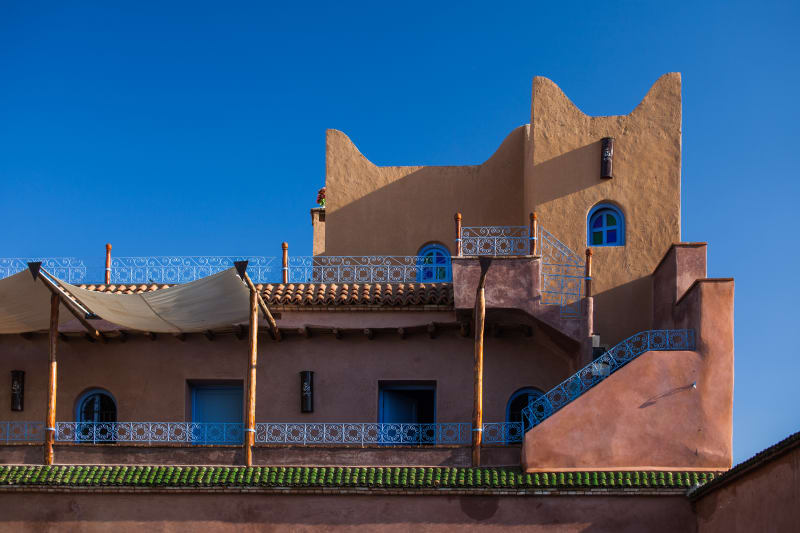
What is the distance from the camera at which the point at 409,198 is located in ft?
75.7

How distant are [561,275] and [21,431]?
32.5ft

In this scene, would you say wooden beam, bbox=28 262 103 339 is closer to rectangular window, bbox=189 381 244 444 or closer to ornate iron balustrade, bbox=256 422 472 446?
rectangular window, bbox=189 381 244 444

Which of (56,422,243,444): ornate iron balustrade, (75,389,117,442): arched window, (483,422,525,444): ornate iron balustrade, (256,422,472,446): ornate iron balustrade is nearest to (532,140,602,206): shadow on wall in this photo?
(483,422,525,444): ornate iron balustrade

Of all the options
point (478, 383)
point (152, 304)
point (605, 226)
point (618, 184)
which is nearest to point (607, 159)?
point (618, 184)

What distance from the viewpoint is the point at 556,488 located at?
A: 16062 mm

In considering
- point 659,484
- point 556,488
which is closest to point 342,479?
point 556,488

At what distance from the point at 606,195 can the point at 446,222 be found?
155 inches

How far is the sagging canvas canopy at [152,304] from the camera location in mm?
16891

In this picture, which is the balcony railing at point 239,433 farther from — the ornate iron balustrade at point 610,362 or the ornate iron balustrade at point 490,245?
the ornate iron balustrade at point 490,245

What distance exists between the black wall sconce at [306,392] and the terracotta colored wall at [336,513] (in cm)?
321

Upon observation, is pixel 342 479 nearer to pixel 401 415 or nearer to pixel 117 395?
pixel 401 415

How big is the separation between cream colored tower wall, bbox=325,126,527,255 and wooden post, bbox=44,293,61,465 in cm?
696

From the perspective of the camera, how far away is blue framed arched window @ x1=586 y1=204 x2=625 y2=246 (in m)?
20.1

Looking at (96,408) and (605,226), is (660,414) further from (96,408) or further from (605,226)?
(96,408)
